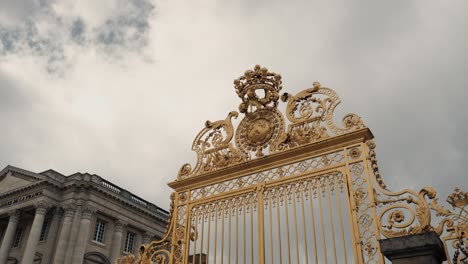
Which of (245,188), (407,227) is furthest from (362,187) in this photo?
(245,188)

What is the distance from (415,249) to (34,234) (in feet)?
77.7

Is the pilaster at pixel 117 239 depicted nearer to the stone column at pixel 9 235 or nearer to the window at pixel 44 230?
the window at pixel 44 230

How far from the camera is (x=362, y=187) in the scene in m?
5.86

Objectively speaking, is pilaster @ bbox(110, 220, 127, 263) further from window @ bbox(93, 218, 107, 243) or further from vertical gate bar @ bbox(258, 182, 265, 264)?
vertical gate bar @ bbox(258, 182, 265, 264)

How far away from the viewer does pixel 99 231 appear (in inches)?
1042

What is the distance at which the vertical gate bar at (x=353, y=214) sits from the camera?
5387 millimetres

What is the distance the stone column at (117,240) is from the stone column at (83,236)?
6.36ft

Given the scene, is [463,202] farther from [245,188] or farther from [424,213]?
[245,188]

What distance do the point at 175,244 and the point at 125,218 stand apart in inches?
833

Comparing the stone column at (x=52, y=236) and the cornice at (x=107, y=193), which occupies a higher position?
the cornice at (x=107, y=193)

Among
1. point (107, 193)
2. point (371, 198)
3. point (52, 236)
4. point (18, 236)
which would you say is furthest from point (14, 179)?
point (371, 198)

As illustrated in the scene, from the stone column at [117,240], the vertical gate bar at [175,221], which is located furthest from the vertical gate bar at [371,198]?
the stone column at [117,240]

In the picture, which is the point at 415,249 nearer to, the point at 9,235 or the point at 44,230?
the point at 44,230

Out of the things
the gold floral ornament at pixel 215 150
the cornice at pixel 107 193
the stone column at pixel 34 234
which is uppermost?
the cornice at pixel 107 193
